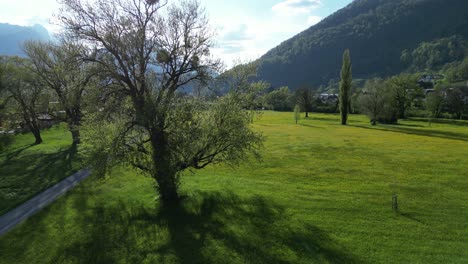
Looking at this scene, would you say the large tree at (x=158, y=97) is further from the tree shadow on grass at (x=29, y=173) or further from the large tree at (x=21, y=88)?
the large tree at (x=21, y=88)

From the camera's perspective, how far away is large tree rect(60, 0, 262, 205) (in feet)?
50.8

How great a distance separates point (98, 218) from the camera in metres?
17.2

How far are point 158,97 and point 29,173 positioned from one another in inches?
789

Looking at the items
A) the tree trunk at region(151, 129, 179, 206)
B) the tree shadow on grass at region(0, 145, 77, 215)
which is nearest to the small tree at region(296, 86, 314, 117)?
the tree shadow on grass at region(0, 145, 77, 215)

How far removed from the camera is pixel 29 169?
28672mm

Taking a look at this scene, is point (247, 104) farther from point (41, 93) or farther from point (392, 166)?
point (41, 93)

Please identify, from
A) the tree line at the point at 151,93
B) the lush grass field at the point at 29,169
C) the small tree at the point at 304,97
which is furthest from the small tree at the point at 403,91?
the lush grass field at the point at 29,169

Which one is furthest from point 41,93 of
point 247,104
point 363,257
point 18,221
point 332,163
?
point 363,257

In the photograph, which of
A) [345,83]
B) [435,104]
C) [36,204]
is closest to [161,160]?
[36,204]

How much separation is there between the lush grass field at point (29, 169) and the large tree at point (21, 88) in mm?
5314

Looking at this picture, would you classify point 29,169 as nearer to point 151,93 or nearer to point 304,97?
point 151,93

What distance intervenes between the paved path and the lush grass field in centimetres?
62

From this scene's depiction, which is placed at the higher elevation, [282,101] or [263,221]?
[282,101]

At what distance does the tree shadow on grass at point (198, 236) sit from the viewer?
13000 mm
